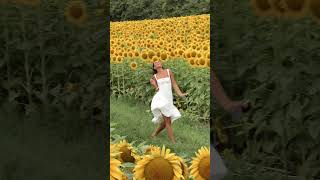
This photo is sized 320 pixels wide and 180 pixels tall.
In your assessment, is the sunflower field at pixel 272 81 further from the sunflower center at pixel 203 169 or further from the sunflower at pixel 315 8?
the sunflower center at pixel 203 169

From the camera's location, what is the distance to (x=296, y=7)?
3.01m

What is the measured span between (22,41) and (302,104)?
2.51 metres

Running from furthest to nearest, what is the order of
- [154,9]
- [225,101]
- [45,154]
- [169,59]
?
[154,9] < [169,59] < [45,154] < [225,101]

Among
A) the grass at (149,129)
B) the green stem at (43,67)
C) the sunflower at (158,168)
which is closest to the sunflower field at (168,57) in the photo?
the grass at (149,129)

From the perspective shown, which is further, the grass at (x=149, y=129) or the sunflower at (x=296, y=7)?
the grass at (x=149, y=129)

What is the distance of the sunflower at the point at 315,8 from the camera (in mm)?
2937

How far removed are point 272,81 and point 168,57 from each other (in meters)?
3.52

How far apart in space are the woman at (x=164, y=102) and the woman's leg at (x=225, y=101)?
1.76m

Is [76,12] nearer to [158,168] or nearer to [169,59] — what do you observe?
[169,59]

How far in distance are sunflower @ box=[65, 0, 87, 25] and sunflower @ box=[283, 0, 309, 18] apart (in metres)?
1.91

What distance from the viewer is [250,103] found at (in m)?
3.35

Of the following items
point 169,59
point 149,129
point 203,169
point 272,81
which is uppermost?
point 169,59

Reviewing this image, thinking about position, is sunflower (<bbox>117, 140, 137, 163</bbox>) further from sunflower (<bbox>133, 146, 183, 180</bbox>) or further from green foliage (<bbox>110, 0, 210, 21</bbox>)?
green foliage (<bbox>110, 0, 210, 21</bbox>)

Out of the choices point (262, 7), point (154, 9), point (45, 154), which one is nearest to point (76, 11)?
point (45, 154)
